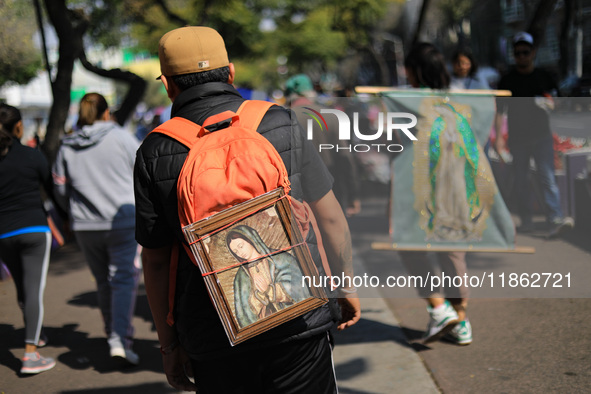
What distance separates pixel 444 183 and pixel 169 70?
1.71 metres

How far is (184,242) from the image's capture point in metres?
2.06

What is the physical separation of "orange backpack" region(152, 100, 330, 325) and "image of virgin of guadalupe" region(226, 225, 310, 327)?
0.11 meters

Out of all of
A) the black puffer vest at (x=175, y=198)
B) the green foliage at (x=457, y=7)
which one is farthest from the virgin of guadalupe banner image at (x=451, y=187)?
the green foliage at (x=457, y=7)

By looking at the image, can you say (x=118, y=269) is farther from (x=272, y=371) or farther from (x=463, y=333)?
(x=272, y=371)

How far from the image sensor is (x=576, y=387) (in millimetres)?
3695

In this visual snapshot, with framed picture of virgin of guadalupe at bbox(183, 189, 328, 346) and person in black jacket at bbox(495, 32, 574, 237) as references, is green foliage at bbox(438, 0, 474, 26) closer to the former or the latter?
person in black jacket at bbox(495, 32, 574, 237)

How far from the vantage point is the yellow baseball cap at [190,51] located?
2092 millimetres

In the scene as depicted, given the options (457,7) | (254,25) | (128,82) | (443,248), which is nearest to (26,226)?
(443,248)

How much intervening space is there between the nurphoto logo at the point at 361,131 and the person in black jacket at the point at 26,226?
2.60 meters

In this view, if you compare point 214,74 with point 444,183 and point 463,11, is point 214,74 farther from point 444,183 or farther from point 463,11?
point 463,11

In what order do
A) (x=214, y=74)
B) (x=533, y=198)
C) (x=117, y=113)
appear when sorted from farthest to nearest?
(x=117, y=113) → (x=533, y=198) → (x=214, y=74)

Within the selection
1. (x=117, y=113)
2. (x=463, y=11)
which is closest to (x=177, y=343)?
(x=117, y=113)

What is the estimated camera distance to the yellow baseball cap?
209 cm

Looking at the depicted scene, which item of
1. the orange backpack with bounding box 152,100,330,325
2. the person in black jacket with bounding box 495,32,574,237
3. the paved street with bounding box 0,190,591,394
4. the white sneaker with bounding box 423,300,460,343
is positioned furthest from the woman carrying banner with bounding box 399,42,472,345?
the orange backpack with bounding box 152,100,330,325
